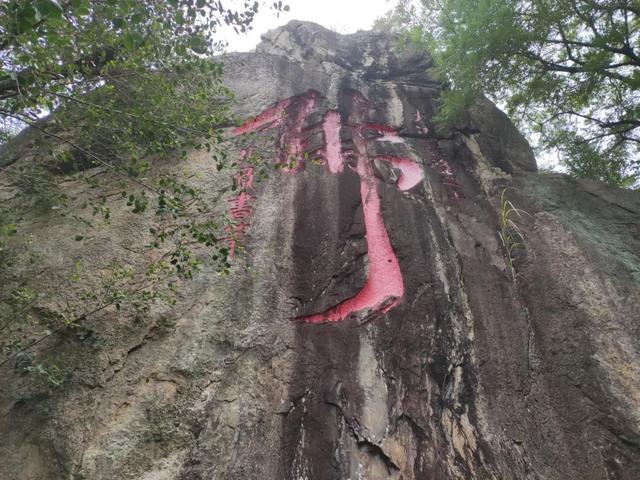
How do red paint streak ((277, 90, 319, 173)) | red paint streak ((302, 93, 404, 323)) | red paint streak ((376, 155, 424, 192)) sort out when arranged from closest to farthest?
red paint streak ((302, 93, 404, 323)) → red paint streak ((376, 155, 424, 192)) → red paint streak ((277, 90, 319, 173))

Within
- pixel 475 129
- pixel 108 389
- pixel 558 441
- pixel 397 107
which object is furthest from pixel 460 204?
pixel 108 389

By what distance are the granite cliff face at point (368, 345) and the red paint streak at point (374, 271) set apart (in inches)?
0.8

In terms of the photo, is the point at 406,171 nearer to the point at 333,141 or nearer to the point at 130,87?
the point at 333,141

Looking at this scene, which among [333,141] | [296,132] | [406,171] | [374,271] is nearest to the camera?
[374,271]

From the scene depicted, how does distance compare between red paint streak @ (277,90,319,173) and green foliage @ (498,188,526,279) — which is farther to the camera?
red paint streak @ (277,90,319,173)

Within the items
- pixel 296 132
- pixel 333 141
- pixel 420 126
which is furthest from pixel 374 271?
pixel 420 126

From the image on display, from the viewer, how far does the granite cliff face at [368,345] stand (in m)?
3.25

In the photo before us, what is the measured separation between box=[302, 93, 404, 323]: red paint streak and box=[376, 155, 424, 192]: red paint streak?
0.31 meters

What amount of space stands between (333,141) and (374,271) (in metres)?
2.16

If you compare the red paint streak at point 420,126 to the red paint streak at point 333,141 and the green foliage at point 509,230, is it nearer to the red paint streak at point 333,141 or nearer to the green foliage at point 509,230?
the red paint streak at point 333,141

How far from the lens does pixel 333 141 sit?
562 cm

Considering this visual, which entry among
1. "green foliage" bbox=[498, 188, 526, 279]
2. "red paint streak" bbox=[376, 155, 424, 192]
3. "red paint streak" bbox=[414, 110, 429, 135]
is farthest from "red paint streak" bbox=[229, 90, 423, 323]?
"green foliage" bbox=[498, 188, 526, 279]

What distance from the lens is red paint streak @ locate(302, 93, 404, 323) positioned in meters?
4.03

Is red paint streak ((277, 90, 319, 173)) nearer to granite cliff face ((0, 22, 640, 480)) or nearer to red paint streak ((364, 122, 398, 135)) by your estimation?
granite cliff face ((0, 22, 640, 480))
